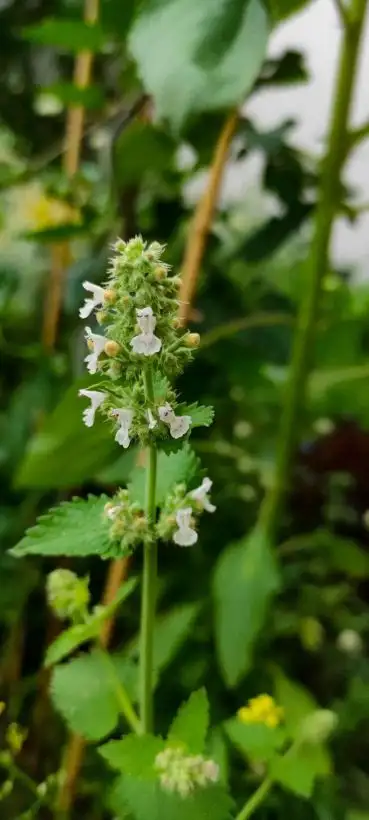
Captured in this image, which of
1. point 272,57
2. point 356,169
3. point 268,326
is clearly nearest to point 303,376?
point 268,326

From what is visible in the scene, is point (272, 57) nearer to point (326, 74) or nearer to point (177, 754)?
point (326, 74)

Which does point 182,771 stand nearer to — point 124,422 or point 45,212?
point 124,422

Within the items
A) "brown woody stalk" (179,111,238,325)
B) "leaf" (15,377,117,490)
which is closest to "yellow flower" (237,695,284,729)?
"leaf" (15,377,117,490)

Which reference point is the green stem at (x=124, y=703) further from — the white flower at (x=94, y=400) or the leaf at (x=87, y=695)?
the white flower at (x=94, y=400)

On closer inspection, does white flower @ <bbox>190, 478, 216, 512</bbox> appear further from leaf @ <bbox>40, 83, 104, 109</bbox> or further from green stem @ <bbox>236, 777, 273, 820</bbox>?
leaf @ <bbox>40, 83, 104, 109</bbox>

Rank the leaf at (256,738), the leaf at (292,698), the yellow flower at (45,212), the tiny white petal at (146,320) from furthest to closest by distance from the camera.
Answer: the yellow flower at (45,212), the leaf at (292,698), the leaf at (256,738), the tiny white petal at (146,320)

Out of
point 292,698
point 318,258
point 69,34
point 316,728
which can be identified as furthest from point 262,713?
point 69,34

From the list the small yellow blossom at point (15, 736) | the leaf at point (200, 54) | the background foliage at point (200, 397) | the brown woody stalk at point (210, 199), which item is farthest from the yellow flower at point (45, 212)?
the small yellow blossom at point (15, 736)
